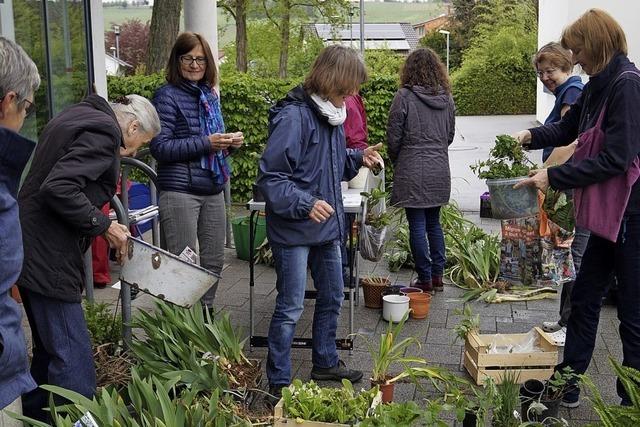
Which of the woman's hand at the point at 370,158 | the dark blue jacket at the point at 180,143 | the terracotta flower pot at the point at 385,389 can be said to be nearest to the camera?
the terracotta flower pot at the point at 385,389

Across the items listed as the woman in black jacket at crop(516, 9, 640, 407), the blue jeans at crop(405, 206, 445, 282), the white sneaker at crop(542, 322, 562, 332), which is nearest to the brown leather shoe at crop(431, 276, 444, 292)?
the blue jeans at crop(405, 206, 445, 282)

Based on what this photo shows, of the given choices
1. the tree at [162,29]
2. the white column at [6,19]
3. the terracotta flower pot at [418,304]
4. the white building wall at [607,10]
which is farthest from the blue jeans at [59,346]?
the white building wall at [607,10]

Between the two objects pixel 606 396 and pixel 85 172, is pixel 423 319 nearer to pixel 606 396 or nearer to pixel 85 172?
pixel 606 396

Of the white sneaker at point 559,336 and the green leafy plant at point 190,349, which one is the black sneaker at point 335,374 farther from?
the white sneaker at point 559,336

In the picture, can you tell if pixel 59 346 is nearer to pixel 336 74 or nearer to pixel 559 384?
pixel 336 74

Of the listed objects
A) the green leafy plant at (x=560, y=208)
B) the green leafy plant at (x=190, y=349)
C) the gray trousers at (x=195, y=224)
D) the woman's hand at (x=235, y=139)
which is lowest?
the green leafy plant at (x=190, y=349)

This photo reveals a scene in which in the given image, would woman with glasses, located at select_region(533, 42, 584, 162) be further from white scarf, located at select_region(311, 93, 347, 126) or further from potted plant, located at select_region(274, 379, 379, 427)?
potted plant, located at select_region(274, 379, 379, 427)

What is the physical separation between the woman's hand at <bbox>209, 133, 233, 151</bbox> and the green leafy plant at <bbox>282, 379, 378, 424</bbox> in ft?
5.52

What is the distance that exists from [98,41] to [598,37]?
554 centimetres

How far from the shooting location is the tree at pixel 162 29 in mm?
Answer: 11375

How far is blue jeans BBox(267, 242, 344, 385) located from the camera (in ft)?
13.3

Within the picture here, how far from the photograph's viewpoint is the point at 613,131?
11.8 ft

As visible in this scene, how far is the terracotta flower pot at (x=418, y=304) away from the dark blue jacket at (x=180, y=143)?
172cm

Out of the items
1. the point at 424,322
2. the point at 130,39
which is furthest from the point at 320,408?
the point at 130,39
